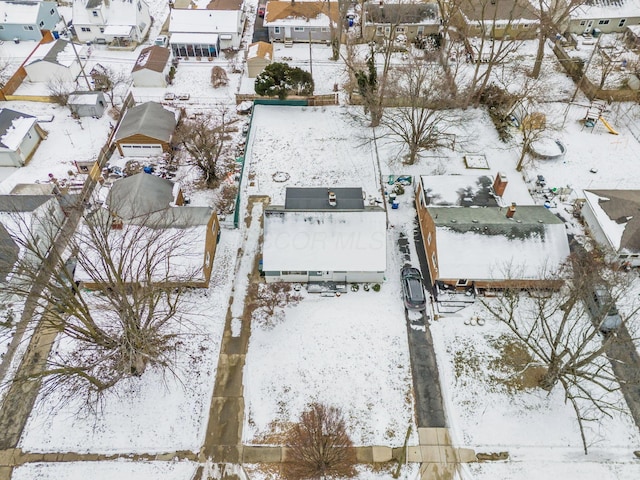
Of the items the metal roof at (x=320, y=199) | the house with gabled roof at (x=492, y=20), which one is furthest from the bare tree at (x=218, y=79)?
the house with gabled roof at (x=492, y=20)

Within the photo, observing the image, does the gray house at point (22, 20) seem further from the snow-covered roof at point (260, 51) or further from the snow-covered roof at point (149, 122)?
the snow-covered roof at point (260, 51)

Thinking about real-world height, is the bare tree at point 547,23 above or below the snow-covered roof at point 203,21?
below

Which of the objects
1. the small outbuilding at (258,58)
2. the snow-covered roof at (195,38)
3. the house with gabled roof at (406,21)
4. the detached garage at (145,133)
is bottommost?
the detached garage at (145,133)

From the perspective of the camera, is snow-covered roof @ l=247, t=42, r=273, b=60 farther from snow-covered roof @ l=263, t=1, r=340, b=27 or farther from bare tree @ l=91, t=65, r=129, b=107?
bare tree @ l=91, t=65, r=129, b=107

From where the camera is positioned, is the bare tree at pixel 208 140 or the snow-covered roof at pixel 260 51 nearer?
the bare tree at pixel 208 140

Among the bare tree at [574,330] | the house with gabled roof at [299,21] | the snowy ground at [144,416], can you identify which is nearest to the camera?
the bare tree at [574,330]

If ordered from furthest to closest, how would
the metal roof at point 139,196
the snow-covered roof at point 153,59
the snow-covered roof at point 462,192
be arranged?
the snow-covered roof at point 153,59 < the snow-covered roof at point 462,192 < the metal roof at point 139,196

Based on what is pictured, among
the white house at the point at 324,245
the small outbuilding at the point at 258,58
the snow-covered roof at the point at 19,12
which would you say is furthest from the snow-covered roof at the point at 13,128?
the white house at the point at 324,245
